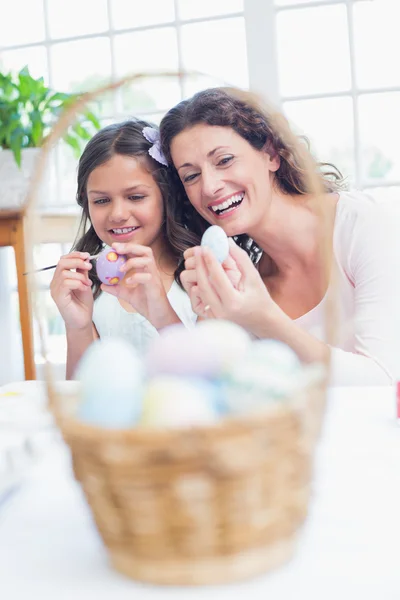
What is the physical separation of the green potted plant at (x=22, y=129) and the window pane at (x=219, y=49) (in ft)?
1.87

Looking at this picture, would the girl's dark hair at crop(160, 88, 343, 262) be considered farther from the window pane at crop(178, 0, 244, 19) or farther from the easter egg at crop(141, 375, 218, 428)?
the window pane at crop(178, 0, 244, 19)

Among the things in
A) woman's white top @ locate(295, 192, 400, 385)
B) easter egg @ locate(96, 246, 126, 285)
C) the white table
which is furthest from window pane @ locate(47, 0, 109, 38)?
the white table

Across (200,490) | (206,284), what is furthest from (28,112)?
(200,490)

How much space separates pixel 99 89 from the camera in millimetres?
551

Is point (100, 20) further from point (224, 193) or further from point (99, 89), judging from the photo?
point (99, 89)

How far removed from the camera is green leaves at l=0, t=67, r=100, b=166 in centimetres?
263

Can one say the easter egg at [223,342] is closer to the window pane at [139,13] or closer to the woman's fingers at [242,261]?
the woman's fingers at [242,261]

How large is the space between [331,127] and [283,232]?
57.0 inches

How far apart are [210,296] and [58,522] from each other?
34 cm

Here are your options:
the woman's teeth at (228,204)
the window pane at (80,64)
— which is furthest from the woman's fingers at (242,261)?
the window pane at (80,64)

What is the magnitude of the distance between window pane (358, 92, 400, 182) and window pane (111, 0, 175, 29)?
3.15 ft

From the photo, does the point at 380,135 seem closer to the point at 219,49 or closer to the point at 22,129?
the point at 219,49

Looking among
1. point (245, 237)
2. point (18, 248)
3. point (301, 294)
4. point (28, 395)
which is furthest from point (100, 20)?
point (28, 395)

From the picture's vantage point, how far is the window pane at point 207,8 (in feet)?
9.24
